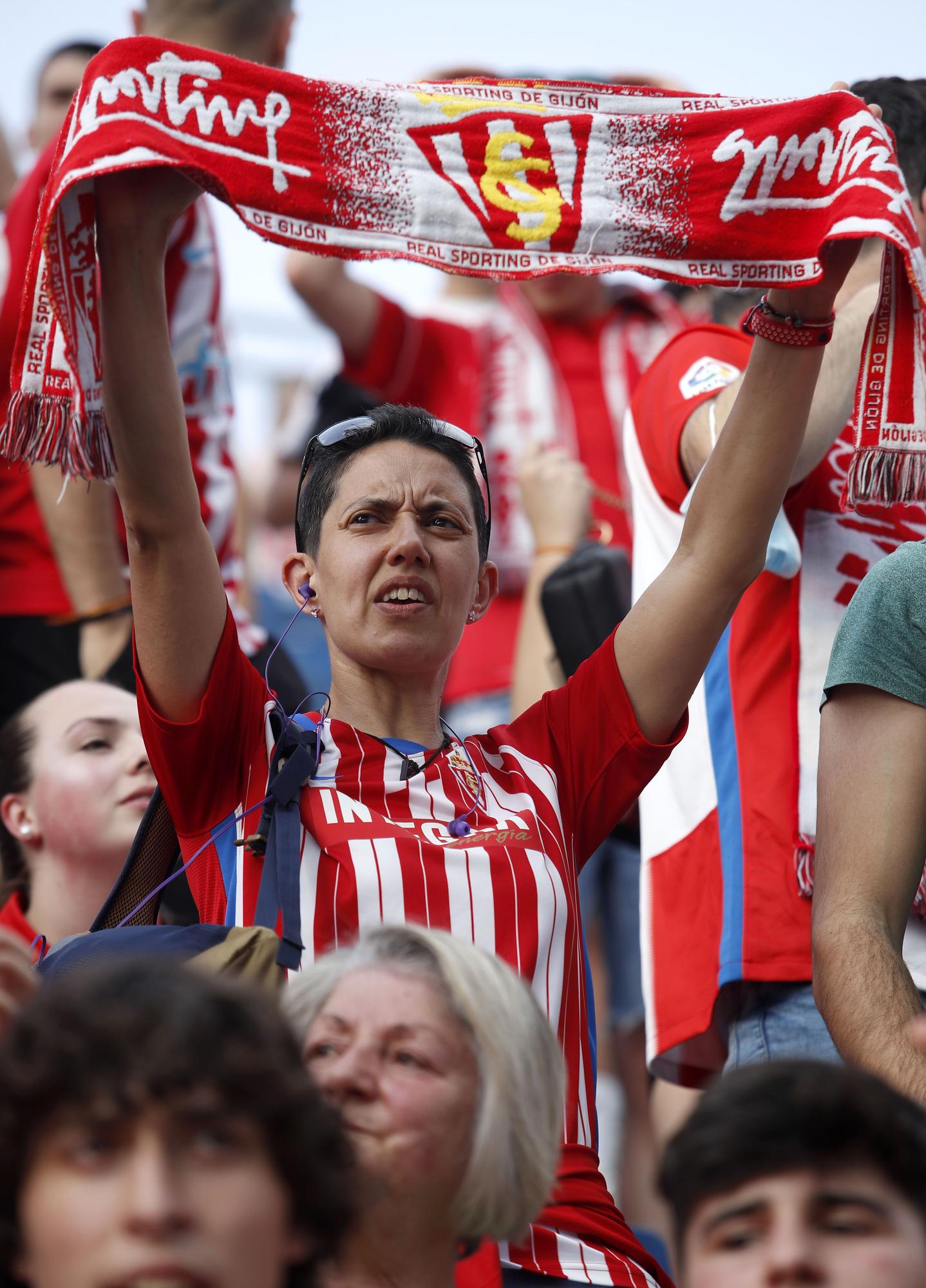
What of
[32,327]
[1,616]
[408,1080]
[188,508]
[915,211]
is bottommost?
[408,1080]

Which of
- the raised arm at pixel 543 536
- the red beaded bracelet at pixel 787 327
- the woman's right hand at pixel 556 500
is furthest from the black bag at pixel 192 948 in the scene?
the woman's right hand at pixel 556 500

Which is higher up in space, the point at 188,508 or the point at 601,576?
the point at 188,508

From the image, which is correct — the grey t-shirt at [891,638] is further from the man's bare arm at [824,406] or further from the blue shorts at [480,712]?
the blue shorts at [480,712]

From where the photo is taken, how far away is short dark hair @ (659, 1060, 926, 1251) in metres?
1.62

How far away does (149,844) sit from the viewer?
237cm

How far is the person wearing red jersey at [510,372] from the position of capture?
4668 mm

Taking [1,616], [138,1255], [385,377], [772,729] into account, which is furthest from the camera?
[385,377]

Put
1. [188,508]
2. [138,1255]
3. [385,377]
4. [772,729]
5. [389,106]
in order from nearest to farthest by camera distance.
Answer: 1. [138,1255]
2. [188,508]
3. [389,106]
4. [772,729]
5. [385,377]

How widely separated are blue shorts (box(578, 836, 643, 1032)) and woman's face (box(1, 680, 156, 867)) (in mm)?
1263

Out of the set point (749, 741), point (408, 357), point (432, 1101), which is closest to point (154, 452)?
point (432, 1101)

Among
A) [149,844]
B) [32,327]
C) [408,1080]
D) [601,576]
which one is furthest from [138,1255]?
[601,576]

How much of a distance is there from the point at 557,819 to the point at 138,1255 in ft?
3.63

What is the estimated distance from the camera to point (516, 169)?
247 centimetres

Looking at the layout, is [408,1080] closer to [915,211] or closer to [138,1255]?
[138,1255]
